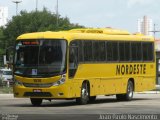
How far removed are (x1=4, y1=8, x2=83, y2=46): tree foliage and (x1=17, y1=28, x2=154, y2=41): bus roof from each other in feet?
202

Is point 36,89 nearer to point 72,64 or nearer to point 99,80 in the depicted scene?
point 72,64

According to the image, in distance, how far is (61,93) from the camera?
93.6ft

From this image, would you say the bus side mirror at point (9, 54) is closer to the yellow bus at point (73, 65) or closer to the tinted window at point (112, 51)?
the yellow bus at point (73, 65)

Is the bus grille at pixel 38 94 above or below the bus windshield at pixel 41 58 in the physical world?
below

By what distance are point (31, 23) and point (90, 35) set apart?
223ft

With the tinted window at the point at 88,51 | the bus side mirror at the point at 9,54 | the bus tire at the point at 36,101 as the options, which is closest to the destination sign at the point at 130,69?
the tinted window at the point at 88,51

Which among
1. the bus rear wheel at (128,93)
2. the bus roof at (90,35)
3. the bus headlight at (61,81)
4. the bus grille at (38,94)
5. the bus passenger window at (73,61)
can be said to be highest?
the bus roof at (90,35)

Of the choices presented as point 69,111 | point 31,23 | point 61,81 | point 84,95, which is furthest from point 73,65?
point 31,23

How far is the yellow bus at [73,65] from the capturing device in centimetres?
2864

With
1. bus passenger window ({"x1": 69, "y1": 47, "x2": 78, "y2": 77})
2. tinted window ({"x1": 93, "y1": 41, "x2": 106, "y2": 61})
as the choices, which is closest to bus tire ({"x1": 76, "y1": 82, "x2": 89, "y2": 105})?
bus passenger window ({"x1": 69, "y1": 47, "x2": 78, "y2": 77})

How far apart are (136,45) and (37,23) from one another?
2562 inches

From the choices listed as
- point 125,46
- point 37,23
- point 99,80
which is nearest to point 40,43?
point 99,80

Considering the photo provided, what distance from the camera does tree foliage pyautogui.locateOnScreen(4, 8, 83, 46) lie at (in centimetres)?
9812

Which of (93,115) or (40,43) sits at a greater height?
(40,43)
